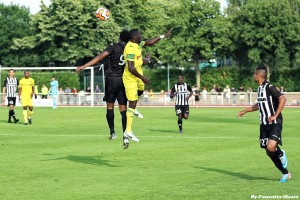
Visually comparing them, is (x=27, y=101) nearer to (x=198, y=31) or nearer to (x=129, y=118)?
(x=129, y=118)

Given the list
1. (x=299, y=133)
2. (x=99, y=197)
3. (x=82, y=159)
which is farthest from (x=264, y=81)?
(x=299, y=133)

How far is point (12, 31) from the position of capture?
106250 millimetres

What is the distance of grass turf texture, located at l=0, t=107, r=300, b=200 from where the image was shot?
546 inches

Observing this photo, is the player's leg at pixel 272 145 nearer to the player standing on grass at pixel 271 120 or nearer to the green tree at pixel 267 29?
the player standing on grass at pixel 271 120

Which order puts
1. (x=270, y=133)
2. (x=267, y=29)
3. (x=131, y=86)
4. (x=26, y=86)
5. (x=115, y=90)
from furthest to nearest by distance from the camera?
(x=267, y=29) → (x=26, y=86) → (x=115, y=90) → (x=131, y=86) → (x=270, y=133)

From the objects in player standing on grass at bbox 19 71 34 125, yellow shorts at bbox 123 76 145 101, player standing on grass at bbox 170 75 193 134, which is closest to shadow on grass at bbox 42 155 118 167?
yellow shorts at bbox 123 76 145 101

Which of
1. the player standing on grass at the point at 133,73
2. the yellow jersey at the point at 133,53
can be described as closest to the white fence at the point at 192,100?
the player standing on grass at the point at 133,73

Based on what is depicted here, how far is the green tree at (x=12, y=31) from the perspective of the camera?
102m

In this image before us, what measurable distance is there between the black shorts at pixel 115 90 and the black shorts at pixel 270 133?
4.76 m

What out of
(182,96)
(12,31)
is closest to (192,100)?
(182,96)

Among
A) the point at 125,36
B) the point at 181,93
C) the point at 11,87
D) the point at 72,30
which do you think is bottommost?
the point at 181,93

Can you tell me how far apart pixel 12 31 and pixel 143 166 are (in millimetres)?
90949

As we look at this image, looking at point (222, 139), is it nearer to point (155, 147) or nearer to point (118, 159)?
point (155, 147)

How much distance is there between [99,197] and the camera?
1329 cm
